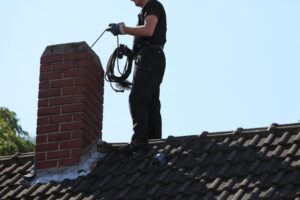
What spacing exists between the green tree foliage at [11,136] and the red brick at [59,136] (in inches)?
395

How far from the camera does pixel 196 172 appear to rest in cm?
888

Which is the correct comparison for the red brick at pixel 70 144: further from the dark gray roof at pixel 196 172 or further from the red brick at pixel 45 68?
the red brick at pixel 45 68

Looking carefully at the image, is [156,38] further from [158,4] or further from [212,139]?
[212,139]

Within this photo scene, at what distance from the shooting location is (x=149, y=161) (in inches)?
368

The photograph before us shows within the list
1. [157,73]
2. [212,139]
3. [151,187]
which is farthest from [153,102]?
[151,187]

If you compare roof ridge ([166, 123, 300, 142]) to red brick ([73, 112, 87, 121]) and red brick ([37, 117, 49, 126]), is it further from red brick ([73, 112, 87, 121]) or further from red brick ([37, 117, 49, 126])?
red brick ([37, 117, 49, 126])

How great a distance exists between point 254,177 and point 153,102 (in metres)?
1.99

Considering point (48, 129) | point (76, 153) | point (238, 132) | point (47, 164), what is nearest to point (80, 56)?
point (48, 129)

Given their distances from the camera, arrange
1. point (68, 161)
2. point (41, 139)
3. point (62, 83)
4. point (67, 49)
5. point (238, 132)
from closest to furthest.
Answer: point (238, 132) < point (68, 161) < point (41, 139) < point (62, 83) < point (67, 49)

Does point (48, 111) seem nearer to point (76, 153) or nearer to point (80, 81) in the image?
point (80, 81)

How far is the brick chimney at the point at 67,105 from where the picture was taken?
9.70 metres

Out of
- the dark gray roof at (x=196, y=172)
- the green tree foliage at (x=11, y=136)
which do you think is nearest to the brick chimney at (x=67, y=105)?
the dark gray roof at (x=196, y=172)

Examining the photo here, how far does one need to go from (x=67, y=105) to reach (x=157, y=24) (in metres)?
1.26

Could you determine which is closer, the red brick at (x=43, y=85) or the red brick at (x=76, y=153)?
the red brick at (x=76, y=153)
